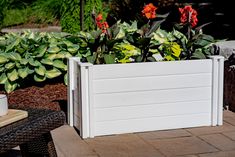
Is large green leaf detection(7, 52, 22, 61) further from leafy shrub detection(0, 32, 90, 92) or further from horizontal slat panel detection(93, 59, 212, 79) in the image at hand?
horizontal slat panel detection(93, 59, 212, 79)

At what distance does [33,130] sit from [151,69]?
171 cm

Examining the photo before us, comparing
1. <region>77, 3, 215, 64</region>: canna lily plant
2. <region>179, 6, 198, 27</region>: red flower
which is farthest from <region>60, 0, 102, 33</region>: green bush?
<region>179, 6, 198, 27</region>: red flower

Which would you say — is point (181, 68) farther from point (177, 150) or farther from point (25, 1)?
point (25, 1)

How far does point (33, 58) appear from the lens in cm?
515

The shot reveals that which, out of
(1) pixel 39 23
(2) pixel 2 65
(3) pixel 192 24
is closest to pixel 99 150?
(3) pixel 192 24

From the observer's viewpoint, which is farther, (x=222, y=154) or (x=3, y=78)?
(x=3, y=78)

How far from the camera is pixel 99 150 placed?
3.70 m

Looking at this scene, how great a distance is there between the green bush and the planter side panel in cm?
238

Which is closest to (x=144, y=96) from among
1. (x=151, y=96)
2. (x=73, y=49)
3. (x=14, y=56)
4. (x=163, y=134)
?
(x=151, y=96)

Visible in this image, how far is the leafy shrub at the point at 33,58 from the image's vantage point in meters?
5.06

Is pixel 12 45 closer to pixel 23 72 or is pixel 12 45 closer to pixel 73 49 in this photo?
pixel 23 72

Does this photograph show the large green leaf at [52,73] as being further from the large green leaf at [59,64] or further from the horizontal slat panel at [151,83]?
the horizontal slat panel at [151,83]

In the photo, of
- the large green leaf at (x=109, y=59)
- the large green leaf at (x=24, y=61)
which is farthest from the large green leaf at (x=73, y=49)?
the large green leaf at (x=109, y=59)

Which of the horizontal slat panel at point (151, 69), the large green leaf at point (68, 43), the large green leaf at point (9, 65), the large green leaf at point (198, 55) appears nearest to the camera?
the horizontal slat panel at point (151, 69)
